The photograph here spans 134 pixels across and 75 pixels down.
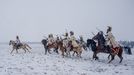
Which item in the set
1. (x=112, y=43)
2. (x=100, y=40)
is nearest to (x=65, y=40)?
(x=100, y=40)

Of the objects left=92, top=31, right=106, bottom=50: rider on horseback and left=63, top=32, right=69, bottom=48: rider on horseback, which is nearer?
left=92, top=31, right=106, bottom=50: rider on horseback

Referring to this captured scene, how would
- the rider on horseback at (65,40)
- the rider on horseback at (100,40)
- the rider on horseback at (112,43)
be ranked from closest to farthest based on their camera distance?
1. the rider on horseback at (112,43)
2. the rider on horseback at (100,40)
3. the rider on horseback at (65,40)

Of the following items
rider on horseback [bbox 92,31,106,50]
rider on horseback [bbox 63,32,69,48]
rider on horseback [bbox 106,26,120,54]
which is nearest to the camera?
rider on horseback [bbox 106,26,120,54]

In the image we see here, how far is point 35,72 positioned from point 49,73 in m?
0.75

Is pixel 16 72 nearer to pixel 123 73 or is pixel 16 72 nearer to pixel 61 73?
pixel 61 73

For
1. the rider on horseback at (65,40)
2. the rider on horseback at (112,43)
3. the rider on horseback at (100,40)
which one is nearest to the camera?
the rider on horseback at (112,43)

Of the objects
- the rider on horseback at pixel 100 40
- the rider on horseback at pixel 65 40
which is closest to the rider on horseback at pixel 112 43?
the rider on horseback at pixel 100 40

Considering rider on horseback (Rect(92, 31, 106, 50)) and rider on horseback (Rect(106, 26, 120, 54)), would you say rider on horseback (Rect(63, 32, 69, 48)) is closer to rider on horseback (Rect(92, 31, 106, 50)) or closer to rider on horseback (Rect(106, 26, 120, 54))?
rider on horseback (Rect(92, 31, 106, 50))

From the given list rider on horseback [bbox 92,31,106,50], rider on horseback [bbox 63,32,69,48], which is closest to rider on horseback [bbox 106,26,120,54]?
rider on horseback [bbox 92,31,106,50]

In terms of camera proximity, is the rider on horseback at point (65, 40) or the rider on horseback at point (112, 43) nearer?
the rider on horseback at point (112, 43)

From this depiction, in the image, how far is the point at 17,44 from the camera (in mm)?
29172

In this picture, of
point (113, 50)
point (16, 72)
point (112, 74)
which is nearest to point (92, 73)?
point (112, 74)

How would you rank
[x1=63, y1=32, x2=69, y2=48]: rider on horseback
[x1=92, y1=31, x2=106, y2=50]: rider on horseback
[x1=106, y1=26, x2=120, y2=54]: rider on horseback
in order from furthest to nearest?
[x1=63, y1=32, x2=69, y2=48]: rider on horseback, [x1=92, y1=31, x2=106, y2=50]: rider on horseback, [x1=106, y1=26, x2=120, y2=54]: rider on horseback

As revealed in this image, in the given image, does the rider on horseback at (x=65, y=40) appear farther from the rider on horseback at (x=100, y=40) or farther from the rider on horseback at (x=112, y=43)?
the rider on horseback at (x=112, y=43)
